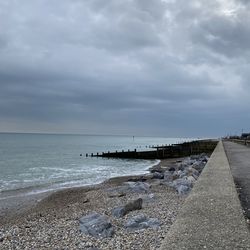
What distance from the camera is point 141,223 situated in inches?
291

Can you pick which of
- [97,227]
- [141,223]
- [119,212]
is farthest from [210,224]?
[119,212]

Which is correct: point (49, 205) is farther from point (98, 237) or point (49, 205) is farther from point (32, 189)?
point (98, 237)

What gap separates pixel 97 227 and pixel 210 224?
9.72 feet

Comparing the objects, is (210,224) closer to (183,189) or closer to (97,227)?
(97,227)

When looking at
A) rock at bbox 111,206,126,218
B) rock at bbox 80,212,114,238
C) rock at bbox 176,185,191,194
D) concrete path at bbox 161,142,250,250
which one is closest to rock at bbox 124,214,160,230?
rock at bbox 80,212,114,238

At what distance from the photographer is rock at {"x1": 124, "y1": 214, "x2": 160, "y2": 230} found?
727 cm

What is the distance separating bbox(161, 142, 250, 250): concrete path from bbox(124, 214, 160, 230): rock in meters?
0.96

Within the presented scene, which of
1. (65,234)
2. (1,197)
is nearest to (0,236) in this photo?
(65,234)

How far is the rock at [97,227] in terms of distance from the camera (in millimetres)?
7055

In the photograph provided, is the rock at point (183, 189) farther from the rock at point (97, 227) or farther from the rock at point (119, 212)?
the rock at point (97, 227)

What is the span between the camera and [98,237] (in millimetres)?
6891

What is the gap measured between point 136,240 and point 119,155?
165 feet

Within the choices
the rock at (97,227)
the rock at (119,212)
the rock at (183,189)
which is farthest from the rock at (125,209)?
the rock at (183,189)

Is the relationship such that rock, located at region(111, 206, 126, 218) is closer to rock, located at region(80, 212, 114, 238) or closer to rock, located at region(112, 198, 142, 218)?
rock, located at region(112, 198, 142, 218)
